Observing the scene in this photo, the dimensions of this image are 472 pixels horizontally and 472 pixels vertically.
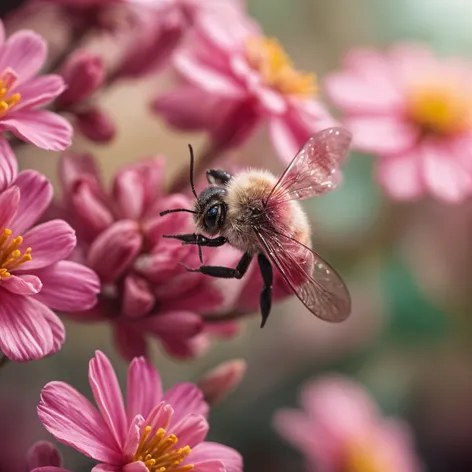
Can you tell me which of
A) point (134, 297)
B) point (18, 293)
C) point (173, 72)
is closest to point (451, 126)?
point (173, 72)

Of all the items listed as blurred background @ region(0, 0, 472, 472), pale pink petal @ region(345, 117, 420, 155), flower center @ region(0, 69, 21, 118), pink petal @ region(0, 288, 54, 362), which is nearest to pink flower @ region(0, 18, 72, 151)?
flower center @ region(0, 69, 21, 118)

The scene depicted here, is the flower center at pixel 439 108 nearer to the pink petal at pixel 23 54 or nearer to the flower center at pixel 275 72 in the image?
the flower center at pixel 275 72

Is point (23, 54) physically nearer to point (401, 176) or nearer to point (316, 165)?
point (316, 165)

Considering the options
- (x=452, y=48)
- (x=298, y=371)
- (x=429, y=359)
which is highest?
(x=452, y=48)

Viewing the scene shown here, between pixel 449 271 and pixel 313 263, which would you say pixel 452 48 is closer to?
pixel 449 271

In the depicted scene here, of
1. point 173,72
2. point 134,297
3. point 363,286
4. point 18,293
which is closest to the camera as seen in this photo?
point 18,293

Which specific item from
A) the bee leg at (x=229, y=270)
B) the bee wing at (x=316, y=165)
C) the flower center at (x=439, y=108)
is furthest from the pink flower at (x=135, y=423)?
the flower center at (x=439, y=108)
